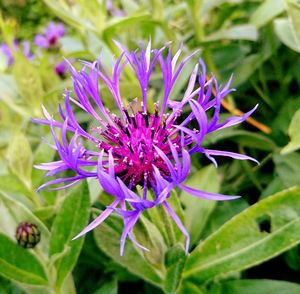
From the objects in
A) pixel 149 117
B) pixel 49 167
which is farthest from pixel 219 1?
pixel 49 167

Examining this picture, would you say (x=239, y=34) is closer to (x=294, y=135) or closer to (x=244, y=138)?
(x=244, y=138)

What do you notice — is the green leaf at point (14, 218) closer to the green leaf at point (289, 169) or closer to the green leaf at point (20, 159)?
the green leaf at point (20, 159)

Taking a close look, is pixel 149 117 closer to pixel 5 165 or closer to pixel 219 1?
pixel 5 165

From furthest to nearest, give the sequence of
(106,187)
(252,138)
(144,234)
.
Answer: (252,138), (144,234), (106,187)

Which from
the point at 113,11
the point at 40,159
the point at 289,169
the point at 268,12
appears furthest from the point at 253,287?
the point at 113,11

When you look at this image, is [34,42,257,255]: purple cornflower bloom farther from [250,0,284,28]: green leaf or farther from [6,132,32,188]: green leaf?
[250,0,284,28]: green leaf
